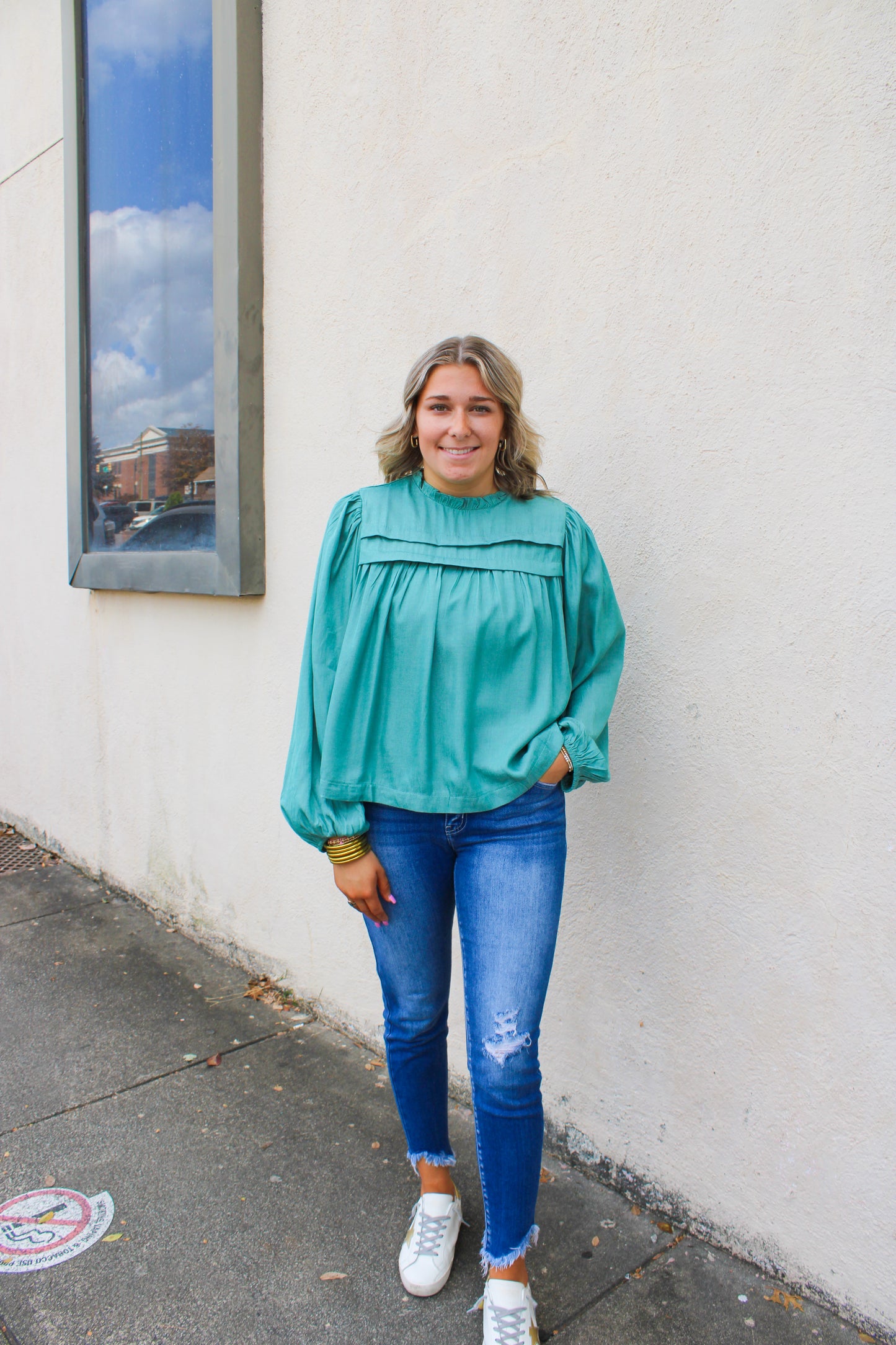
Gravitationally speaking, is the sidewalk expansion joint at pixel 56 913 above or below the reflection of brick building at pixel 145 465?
below

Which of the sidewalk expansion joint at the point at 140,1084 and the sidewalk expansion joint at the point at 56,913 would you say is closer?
the sidewalk expansion joint at the point at 140,1084

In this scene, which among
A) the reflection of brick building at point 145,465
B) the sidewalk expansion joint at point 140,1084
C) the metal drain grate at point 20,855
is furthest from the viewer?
the metal drain grate at point 20,855

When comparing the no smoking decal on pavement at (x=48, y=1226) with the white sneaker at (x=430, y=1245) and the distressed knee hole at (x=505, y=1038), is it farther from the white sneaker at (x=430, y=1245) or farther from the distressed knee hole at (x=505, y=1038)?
the distressed knee hole at (x=505, y=1038)

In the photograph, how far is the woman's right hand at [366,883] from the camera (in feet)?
6.52

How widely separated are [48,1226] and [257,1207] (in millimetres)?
496

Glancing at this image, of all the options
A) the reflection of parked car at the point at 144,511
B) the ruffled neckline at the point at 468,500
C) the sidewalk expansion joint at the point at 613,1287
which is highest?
the reflection of parked car at the point at 144,511

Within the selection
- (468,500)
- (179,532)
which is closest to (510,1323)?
(468,500)

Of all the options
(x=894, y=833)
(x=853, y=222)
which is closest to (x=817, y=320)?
(x=853, y=222)

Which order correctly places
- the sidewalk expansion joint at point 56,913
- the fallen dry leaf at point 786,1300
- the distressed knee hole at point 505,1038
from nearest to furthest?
the distressed knee hole at point 505,1038
the fallen dry leaf at point 786,1300
the sidewalk expansion joint at point 56,913

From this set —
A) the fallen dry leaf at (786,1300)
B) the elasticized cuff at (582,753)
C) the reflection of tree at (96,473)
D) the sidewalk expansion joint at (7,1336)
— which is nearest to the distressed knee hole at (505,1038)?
the elasticized cuff at (582,753)

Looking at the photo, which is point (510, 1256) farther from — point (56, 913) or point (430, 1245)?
point (56, 913)

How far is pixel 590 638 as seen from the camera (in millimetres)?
2080

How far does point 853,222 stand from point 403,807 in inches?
57.9

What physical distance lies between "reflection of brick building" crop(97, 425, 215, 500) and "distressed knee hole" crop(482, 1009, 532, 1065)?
259 centimetres
